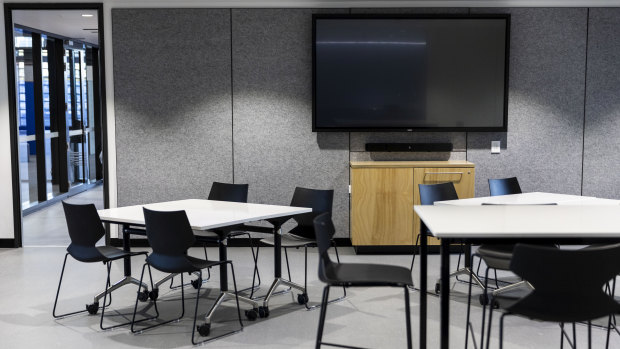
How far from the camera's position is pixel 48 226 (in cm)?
852

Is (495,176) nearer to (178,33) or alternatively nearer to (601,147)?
(601,147)

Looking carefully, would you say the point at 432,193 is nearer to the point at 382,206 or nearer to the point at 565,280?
the point at 382,206

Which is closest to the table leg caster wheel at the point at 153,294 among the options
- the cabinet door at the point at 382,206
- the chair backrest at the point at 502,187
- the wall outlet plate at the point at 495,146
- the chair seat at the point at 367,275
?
the chair seat at the point at 367,275

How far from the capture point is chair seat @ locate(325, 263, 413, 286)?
344 centimetres

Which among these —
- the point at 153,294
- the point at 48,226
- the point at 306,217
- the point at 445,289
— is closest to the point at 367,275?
the point at 445,289

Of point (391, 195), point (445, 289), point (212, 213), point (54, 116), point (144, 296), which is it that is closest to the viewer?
point (445, 289)

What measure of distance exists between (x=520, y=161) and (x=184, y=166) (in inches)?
135

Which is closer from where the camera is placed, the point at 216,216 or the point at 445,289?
the point at 445,289

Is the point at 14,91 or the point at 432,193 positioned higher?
the point at 14,91

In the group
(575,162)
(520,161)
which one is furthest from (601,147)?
(520,161)

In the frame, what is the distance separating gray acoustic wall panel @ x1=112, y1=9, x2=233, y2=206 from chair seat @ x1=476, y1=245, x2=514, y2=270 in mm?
3273

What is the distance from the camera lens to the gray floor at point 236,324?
424cm

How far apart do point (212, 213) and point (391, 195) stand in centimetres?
234

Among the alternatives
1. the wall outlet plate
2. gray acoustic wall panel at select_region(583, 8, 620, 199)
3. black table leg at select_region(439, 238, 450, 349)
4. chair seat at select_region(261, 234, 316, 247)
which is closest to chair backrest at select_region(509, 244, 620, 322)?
black table leg at select_region(439, 238, 450, 349)
